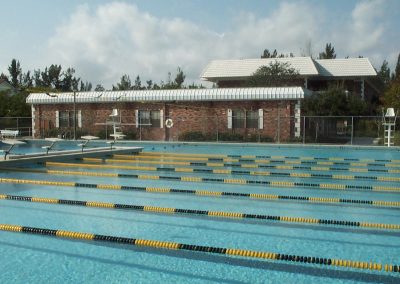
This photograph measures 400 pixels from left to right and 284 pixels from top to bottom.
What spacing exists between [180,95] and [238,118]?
132 inches

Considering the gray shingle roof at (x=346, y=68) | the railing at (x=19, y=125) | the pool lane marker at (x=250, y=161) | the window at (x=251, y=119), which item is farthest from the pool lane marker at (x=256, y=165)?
the gray shingle roof at (x=346, y=68)

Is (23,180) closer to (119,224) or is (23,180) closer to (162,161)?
(119,224)

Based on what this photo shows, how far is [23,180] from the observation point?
984 cm

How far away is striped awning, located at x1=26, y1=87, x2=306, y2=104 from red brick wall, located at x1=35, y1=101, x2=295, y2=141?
1.14ft

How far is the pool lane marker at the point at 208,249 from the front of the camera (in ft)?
14.5

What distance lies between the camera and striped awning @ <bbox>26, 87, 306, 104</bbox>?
893 inches

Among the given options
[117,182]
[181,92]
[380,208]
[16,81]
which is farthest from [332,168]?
[16,81]

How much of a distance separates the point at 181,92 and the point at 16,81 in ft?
109

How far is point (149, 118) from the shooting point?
83.1 feet

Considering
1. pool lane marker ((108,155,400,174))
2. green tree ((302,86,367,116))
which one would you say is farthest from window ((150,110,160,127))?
pool lane marker ((108,155,400,174))

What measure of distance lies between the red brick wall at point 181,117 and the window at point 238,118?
0.23 m

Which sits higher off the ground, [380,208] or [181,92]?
[181,92]

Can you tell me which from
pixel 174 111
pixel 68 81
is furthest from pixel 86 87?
pixel 174 111

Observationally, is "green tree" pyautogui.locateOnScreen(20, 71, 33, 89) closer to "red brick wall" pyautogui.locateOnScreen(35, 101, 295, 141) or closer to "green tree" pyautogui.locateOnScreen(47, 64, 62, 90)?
"green tree" pyautogui.locateOnScreen(47, 64, 62, 90)
